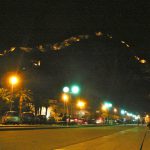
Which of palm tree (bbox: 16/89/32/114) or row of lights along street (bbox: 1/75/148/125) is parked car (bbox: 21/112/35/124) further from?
palm tree (bbox: 16/89/32/114)

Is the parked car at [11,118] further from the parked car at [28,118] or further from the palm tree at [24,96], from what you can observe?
the palm tree at [24,96]

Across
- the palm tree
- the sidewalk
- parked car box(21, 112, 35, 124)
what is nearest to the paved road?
the sidewalk

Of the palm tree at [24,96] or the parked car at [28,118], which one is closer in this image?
the parked car at [28,118]

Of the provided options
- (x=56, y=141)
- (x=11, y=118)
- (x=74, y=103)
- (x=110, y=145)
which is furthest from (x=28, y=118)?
(x=74, y=103)

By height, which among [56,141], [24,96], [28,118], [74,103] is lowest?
[56,141]

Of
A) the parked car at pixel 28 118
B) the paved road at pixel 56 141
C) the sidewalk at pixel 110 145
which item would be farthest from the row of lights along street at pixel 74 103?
the sidewalk at pixel 110 145

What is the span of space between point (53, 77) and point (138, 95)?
267 feet

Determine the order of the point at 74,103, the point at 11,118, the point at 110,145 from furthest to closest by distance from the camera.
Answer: the point at 74,103 → the point at 11,118 → the point at 110,145

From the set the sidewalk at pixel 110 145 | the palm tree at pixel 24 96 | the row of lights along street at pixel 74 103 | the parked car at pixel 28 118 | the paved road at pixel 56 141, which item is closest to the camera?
the paved road at pixel 56 141

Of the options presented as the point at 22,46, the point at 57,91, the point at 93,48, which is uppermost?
the point at 93,48

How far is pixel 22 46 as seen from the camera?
77.8 metres

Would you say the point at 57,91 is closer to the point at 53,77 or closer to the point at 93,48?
the point at 53,77

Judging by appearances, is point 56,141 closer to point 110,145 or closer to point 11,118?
point 110,145

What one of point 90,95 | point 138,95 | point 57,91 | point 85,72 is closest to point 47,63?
point 57,91
